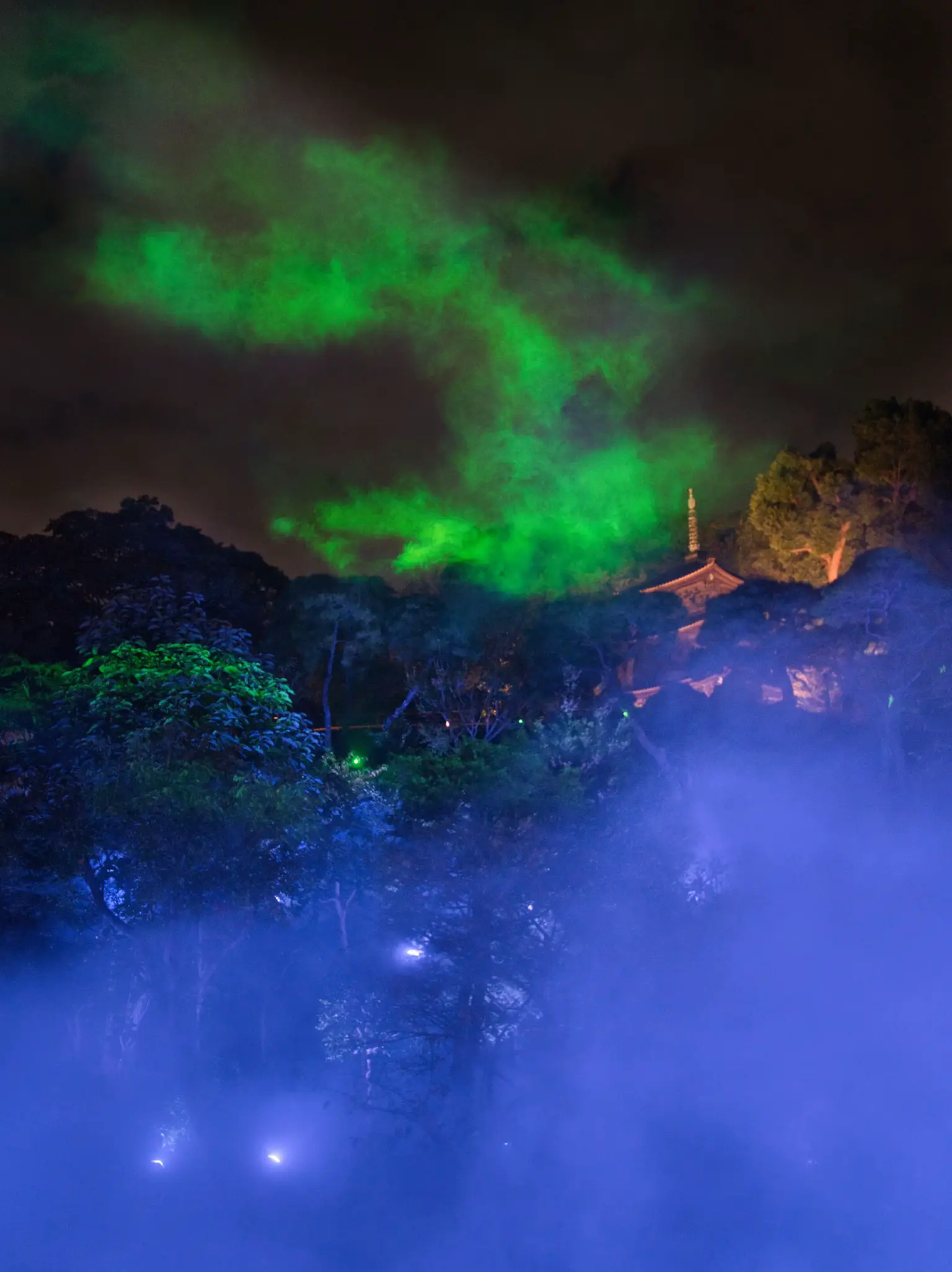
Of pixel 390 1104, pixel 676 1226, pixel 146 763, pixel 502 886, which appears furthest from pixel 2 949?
pixel 676 1226

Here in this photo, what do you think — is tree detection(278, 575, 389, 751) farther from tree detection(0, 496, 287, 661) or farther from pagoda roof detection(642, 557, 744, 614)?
pagoda roof detection(642, 557, 744, 614)

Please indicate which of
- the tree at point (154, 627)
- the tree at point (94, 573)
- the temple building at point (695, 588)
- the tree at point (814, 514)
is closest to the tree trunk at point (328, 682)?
the tree at point (94, 573)

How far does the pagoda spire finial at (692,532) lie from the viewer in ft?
101

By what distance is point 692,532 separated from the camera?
30.9 m

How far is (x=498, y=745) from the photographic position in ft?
50.1

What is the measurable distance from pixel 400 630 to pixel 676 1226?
49.5ft

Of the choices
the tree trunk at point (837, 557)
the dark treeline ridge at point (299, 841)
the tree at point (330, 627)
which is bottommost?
the dark treeline ridge at point (299, 841)

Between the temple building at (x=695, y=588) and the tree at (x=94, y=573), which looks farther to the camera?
the temple building at (x=695, y=588)

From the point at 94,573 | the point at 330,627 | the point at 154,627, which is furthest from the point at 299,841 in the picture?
the point at 330,627

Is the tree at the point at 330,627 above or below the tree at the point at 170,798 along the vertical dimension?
above

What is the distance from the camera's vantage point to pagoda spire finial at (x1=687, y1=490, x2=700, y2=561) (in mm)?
30719

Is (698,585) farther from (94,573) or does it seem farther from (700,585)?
(94,573)

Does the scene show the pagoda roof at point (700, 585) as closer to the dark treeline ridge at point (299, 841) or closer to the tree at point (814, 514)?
the tree at point (814, 514)

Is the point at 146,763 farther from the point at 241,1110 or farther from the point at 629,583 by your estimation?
the point at 629,583
